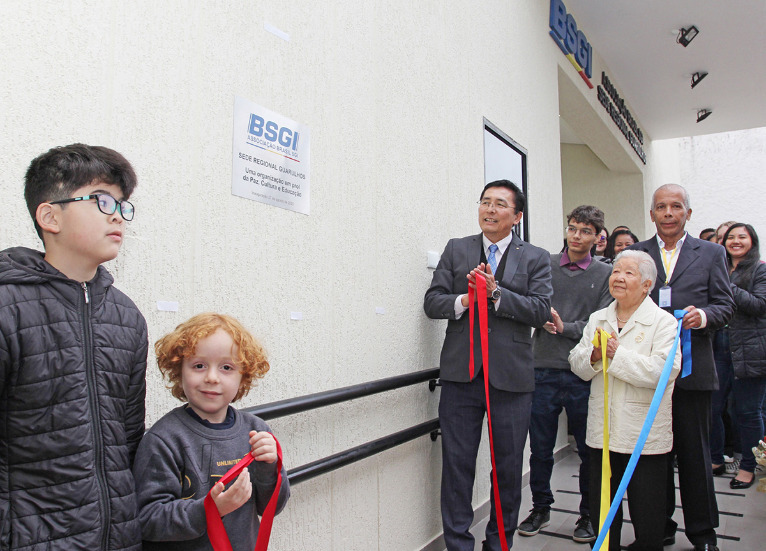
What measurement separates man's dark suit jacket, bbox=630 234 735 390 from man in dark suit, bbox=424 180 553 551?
2.05 feet

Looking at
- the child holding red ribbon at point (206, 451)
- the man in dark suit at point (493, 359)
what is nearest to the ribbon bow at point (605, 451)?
the man in dark suit at point (493, 359)

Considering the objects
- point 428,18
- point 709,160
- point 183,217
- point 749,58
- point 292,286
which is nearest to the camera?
point 183,217

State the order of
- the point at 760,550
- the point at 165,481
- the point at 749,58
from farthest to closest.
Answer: the point at 749,58 → the point at 760,550 → the point at 165,481

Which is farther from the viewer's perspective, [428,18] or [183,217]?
[428,18]

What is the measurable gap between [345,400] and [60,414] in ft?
4.09

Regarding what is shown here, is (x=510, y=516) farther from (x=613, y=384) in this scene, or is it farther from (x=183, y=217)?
(x=183, y=217)

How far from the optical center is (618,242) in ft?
16.5

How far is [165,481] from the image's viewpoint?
1.22 meters

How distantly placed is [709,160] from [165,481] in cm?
1197

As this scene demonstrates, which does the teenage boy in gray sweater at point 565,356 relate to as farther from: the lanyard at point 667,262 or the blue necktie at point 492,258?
the blue necktie at point 492,258

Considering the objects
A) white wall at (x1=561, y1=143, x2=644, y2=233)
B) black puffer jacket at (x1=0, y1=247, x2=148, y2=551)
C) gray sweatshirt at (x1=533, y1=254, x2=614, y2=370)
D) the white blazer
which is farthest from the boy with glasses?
white wall at (x1=561, y1=143, x2=644, y2=233)

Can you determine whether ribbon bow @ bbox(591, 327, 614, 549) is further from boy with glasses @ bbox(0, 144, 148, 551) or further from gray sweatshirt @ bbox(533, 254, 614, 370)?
boy with glasses @ bbox(0, 144, 148, 551)

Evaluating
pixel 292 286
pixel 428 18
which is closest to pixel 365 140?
pixel 292 286

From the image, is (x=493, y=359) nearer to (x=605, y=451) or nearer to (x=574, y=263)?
(x=605, y=451)
